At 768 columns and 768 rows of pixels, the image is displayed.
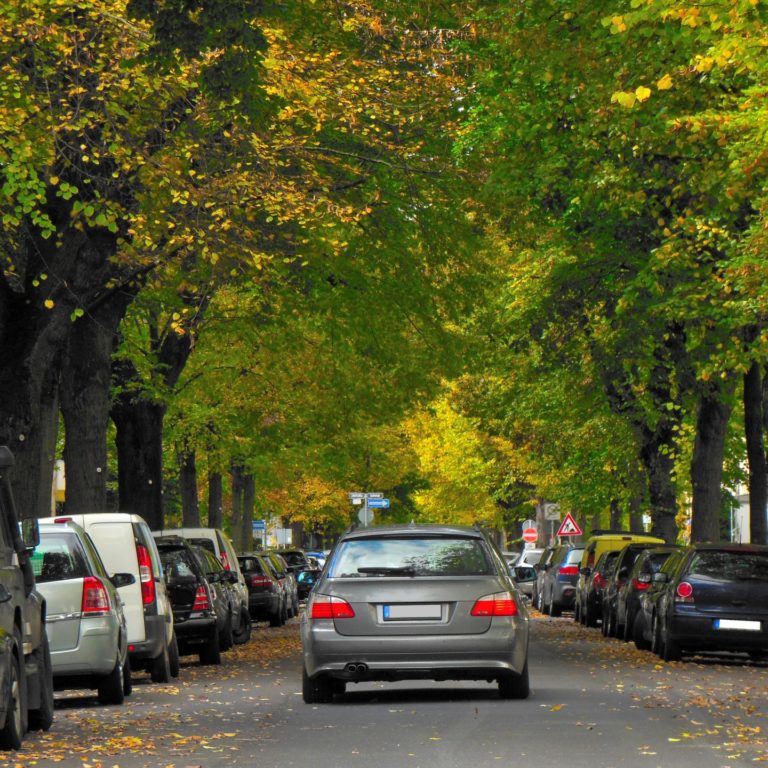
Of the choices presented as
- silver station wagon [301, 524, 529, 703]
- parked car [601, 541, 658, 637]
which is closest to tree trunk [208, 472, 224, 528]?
parked car [601, 541, 658, 637]

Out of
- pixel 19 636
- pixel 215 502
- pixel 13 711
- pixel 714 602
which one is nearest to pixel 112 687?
pixel 19 636

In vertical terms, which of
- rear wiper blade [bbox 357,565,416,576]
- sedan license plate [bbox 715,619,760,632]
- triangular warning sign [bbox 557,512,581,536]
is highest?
triangular warning sign [bbox 557,512,581,536]

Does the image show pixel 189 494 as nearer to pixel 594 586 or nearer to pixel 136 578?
pixel 594 586

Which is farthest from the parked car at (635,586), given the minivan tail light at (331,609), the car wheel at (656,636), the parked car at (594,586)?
the minivan tail light at (331,609)

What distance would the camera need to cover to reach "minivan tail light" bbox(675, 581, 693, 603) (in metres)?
24.1

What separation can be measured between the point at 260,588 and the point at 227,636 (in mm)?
10995

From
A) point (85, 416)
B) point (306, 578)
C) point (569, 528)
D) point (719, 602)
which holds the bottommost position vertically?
point (719, 602)

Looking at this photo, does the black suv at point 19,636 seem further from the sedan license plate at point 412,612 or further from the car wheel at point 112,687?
the sedan license plate at point 412,612

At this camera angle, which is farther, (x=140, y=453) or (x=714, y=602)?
(x=140, y=453)

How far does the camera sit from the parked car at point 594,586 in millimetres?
36781

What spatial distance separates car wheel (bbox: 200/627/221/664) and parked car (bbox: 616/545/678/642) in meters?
7.21

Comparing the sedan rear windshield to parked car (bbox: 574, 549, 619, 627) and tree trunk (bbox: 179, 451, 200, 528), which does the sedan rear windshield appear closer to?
parked car (bbox: 574, 549, 619, 627)

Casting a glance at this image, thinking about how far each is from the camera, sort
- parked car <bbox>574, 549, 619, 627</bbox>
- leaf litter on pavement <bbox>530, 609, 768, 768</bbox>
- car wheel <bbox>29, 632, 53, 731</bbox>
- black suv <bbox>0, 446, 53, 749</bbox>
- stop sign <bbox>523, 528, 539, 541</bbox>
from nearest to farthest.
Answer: black suv <bbox>0, 446, 53, 749</bbox>, leaf litter on pavement <bbox>530, 609, 768, 768</bbox>, car wheel <bbox>29, 632, 53, 731</bbox>, parked car <bbox>574, 549, 619, 627</bbox>, stop sign <bbox>523, 528, 539, 541</bbox>

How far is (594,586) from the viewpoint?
37.0m
